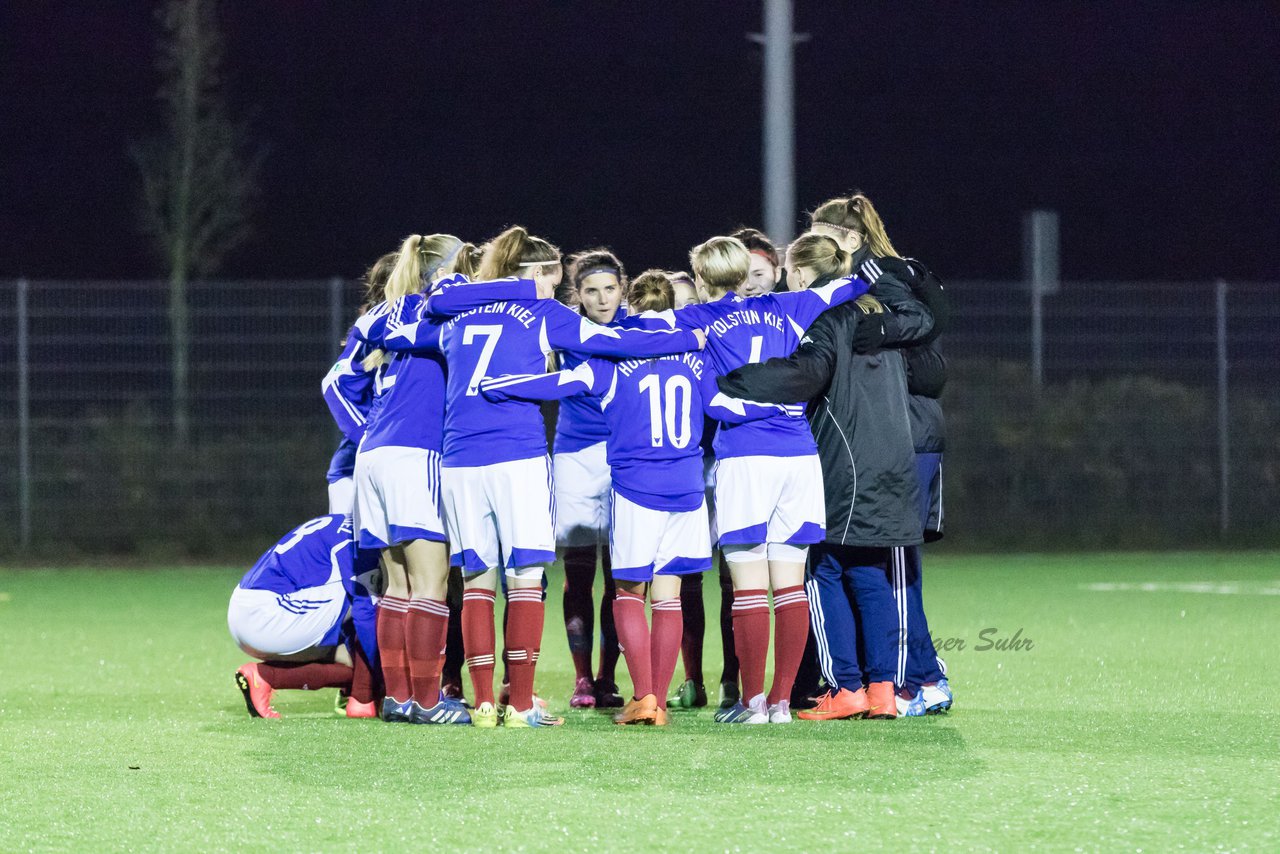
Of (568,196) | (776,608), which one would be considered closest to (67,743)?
(776,608)

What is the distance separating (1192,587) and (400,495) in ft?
24.6

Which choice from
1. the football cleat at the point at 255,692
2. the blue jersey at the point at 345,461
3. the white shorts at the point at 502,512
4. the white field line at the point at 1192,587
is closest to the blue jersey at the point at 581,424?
the white shorts at the point at 502,512

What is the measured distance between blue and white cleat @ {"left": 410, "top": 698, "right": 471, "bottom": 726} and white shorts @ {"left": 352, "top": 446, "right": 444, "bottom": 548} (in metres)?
0.62

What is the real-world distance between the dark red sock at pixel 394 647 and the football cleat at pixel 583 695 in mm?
771

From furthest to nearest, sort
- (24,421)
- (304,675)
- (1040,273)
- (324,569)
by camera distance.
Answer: (1040,273)
(24,421)
(324,569)
(304,675)

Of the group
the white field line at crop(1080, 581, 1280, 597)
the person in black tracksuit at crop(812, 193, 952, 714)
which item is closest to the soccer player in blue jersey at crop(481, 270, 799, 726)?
the person in black tracksuit at crop(812, 193, 952, 714)

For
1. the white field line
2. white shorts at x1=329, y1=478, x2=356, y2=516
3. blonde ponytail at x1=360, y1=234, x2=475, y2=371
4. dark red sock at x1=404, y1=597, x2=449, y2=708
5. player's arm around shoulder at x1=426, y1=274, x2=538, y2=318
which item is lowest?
the white field line

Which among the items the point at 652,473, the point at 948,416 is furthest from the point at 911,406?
the point at 948,416

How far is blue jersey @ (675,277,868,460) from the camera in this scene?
6570 millimetres

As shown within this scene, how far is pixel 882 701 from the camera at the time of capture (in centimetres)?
664

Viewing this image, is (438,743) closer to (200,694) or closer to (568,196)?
(200,694)

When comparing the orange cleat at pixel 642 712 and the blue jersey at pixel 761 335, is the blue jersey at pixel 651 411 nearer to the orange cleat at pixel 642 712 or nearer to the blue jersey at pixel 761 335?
the blue jersey at pixel 761 335

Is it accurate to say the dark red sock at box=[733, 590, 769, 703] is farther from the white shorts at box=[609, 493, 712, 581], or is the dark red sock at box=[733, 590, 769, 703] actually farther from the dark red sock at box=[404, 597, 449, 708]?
the dark red sock at box=[404, 597, 449, 708]

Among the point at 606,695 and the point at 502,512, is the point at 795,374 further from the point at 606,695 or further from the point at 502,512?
the point at 606,695
